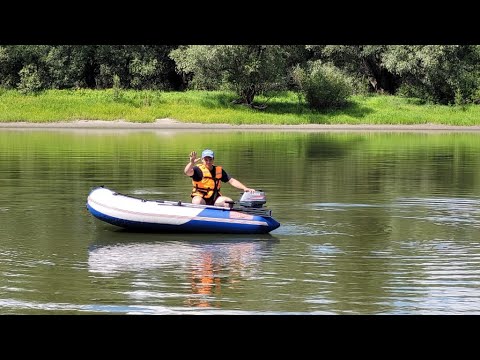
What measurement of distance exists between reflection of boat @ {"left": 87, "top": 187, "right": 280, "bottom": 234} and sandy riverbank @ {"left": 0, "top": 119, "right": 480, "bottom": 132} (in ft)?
144

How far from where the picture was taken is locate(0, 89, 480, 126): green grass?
63.8 metres

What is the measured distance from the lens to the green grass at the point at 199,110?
6384 centimetres

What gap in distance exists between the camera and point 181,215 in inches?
714

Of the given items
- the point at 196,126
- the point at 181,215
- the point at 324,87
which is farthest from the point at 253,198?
the point at 324,87

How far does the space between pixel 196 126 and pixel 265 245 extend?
45604 mm

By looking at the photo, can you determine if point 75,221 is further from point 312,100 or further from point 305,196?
point 312,100

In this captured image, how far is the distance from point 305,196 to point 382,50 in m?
47.3

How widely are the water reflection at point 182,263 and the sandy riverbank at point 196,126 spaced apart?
4438 cm

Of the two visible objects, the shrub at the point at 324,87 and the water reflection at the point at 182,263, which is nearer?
the water reflection at the point at 182,263

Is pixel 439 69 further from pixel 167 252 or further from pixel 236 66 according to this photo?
pixel 167 252

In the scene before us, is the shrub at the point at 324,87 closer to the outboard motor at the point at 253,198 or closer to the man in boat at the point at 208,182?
the man in boat at the point at 208,182

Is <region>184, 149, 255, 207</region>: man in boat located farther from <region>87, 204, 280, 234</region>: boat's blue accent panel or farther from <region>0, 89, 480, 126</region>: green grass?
<region>0, 89, 480, 126</region>: green grass

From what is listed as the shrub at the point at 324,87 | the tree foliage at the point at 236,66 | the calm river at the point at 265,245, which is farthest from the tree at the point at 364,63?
the calm river at the point at 265,245

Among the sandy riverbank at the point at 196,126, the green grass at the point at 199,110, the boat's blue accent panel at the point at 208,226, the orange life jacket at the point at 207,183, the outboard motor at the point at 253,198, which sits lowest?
the boat's blue accent panel at the point at 208,226
